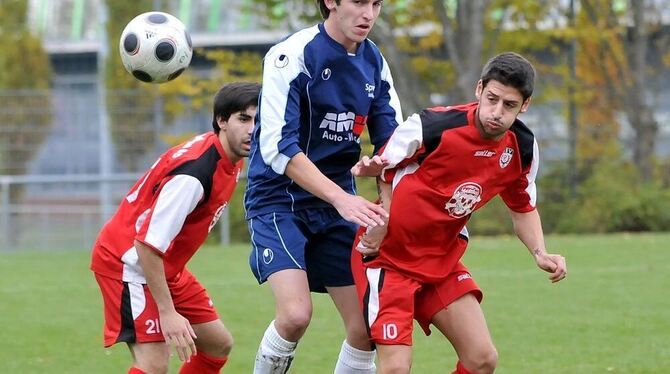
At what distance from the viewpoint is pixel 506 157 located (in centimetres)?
513

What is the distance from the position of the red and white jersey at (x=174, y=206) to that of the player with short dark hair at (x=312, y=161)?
180 mm

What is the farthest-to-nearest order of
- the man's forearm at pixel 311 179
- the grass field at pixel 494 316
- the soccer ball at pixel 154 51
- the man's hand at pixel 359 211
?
the grass field at pixel 494 316
the soccer ball at pixel 154 51
the man's forearm at pixel 311 179
the man's hand at pixel 359 211

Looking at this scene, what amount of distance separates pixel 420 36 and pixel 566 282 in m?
12.5

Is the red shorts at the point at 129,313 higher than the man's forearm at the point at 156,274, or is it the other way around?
the man's forearm at the point at 156,274

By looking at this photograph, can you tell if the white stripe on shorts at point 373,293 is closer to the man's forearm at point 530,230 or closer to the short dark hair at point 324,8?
the man's forearm at point 530,230

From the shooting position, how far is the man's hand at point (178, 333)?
4910 mm

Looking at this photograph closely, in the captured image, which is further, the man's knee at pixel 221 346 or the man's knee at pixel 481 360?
the man's knee at pixel 221 346

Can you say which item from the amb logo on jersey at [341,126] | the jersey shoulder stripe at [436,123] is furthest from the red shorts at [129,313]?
the jersey shoulder stripe at [436,123]

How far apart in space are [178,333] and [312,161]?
0.96m

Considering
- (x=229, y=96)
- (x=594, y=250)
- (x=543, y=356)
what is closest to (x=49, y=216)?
(x=594, y=250)

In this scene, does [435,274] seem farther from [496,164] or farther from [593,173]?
[593,173]

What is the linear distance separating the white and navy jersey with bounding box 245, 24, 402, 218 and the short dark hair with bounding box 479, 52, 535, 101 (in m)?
0.59

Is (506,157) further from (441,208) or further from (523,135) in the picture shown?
(441,208)

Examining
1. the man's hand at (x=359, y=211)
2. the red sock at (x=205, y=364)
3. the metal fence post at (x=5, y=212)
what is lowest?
the metal fence post at (x=5, y=212)
